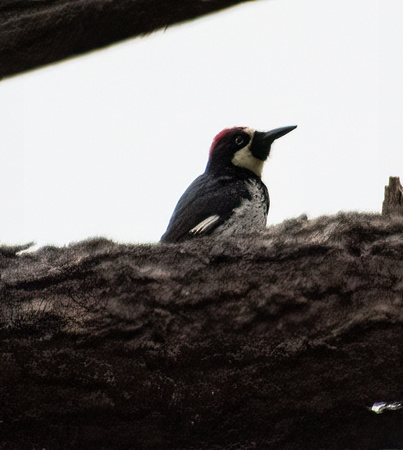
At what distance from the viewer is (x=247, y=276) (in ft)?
6.70

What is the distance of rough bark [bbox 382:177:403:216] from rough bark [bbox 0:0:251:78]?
0.93 meters

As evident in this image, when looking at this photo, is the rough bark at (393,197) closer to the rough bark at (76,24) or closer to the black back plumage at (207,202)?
the rough bark at (76,24)

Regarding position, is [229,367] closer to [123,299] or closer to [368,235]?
[123,299]

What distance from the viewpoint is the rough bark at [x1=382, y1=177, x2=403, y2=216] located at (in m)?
2.43

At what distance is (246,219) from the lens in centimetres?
370

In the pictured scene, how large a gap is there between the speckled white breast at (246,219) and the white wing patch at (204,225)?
47 millimetres

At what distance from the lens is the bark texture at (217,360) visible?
1916 millimetres

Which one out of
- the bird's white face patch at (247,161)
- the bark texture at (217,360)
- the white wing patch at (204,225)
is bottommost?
the bark texture at (217,360)

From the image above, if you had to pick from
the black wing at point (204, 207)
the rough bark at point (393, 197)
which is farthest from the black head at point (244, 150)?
the rough bark at point (393, 197)

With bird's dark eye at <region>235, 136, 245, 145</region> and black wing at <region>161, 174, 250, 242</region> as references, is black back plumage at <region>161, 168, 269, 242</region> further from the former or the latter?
bird's dark eye at <region>235, 136, 245, 145</region>

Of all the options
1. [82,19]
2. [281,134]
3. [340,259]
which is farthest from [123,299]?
[281,134]

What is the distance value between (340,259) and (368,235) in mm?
126

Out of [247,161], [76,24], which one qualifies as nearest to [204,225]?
[247,161]

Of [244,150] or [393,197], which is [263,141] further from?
[393,197]
